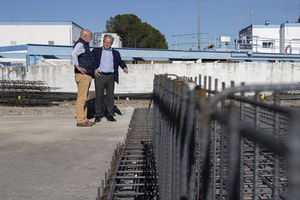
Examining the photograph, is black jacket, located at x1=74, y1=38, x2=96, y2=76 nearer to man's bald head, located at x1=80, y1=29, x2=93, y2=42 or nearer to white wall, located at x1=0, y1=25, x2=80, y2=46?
man's bald head, located at x1=80, y1=29, x2=93, y2=42

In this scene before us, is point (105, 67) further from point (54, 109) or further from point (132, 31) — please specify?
point (132, 31)

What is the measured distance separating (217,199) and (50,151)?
11.0ft

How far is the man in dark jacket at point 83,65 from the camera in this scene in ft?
25.9

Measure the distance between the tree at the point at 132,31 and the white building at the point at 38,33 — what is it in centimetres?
1299

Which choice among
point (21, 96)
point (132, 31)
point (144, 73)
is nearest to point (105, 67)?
point (21, 96)

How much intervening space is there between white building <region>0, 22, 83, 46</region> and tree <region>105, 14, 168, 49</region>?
42.6 feet

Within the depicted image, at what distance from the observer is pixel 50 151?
19.4 ft

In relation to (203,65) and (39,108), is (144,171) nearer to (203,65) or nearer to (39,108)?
(39,108)

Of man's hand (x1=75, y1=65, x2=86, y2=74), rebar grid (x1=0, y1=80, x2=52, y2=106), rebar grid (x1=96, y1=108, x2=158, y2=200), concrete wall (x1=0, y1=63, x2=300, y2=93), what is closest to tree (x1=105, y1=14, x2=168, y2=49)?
concrete wall (x1=0, y1=63, x2=300, y2=93)

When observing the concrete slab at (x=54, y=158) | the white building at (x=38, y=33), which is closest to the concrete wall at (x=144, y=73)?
the concrete slab at (x=54, y=158)

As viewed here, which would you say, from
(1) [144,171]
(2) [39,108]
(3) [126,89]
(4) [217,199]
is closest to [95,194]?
(1) [144,171]

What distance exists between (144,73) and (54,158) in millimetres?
10572

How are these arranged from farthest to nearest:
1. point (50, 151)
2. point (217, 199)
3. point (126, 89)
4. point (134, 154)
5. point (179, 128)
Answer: point (126, 89) < point (50, 151) < point (134, 154) < point (217, 199) < point (179, 128)

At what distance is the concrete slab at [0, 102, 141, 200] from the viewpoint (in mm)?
3984
